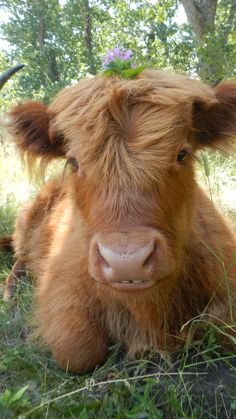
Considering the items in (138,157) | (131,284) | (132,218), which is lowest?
(131,284)

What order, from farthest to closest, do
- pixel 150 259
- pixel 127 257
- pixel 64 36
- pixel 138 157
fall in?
pixel 64 36 < pixel 138 157 < pixel 150 259 < pixel 127 257

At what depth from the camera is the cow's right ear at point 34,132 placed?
2.31 metres

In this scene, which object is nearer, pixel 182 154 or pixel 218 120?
pixel 182 154

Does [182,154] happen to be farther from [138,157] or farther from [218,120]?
[218,120]

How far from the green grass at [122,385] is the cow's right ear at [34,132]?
3.96 ft

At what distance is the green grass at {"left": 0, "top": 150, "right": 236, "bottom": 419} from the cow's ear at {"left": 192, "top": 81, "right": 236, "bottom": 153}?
3.46ft

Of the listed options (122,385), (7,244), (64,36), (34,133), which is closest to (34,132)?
(34,133)

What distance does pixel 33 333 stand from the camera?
8.33ft

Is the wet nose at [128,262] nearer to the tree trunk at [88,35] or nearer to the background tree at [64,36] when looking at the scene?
the background tree at [64,36]

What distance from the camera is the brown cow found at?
63.3 inches

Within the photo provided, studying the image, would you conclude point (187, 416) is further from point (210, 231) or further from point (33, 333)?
point (33, 333)

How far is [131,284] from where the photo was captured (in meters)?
1.54

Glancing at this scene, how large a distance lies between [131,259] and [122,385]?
Answer: 32.6 inches

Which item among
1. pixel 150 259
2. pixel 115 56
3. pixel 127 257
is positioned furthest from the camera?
pixel 115 56
